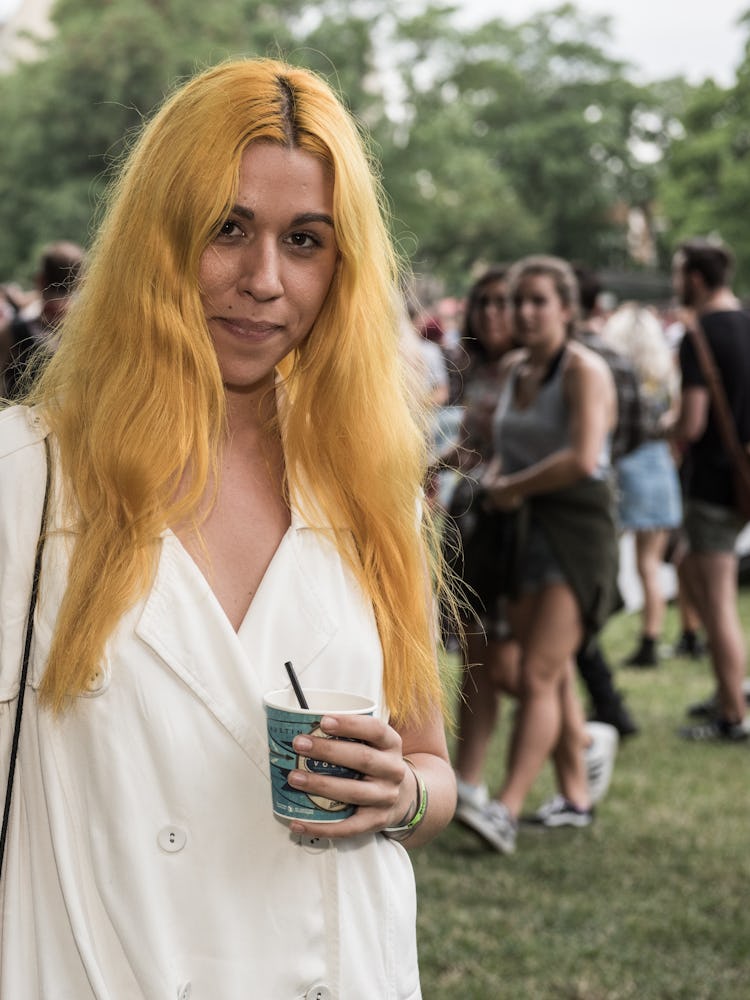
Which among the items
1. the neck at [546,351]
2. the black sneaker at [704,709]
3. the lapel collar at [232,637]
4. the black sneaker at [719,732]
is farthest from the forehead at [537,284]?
the lapel collar at [232,637]

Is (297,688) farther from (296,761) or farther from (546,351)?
(546,351)

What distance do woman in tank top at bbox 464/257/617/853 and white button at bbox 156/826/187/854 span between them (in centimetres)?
351

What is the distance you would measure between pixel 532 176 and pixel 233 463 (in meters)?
52.7

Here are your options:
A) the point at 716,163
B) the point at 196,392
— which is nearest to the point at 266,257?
the point at 196,392

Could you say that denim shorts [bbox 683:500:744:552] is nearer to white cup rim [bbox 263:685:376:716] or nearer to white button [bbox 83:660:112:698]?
white cup rim [bbox 263:685:376:716]

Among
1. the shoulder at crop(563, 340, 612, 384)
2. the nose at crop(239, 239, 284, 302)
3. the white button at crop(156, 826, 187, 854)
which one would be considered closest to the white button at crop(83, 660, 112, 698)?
the white button at crop(156, 826, 187, 854)

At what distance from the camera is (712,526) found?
6.57 meters

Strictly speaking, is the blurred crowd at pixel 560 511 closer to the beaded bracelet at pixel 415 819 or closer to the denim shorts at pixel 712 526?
the denim shorts at pixel 712 526

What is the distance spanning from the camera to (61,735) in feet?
5.43

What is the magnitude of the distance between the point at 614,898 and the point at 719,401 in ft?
9.34

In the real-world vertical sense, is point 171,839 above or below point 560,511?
below

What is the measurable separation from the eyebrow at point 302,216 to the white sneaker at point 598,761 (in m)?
4.16

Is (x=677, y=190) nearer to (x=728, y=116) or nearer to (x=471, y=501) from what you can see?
(x=728, y=116)

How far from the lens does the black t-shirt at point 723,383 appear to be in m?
6.56
